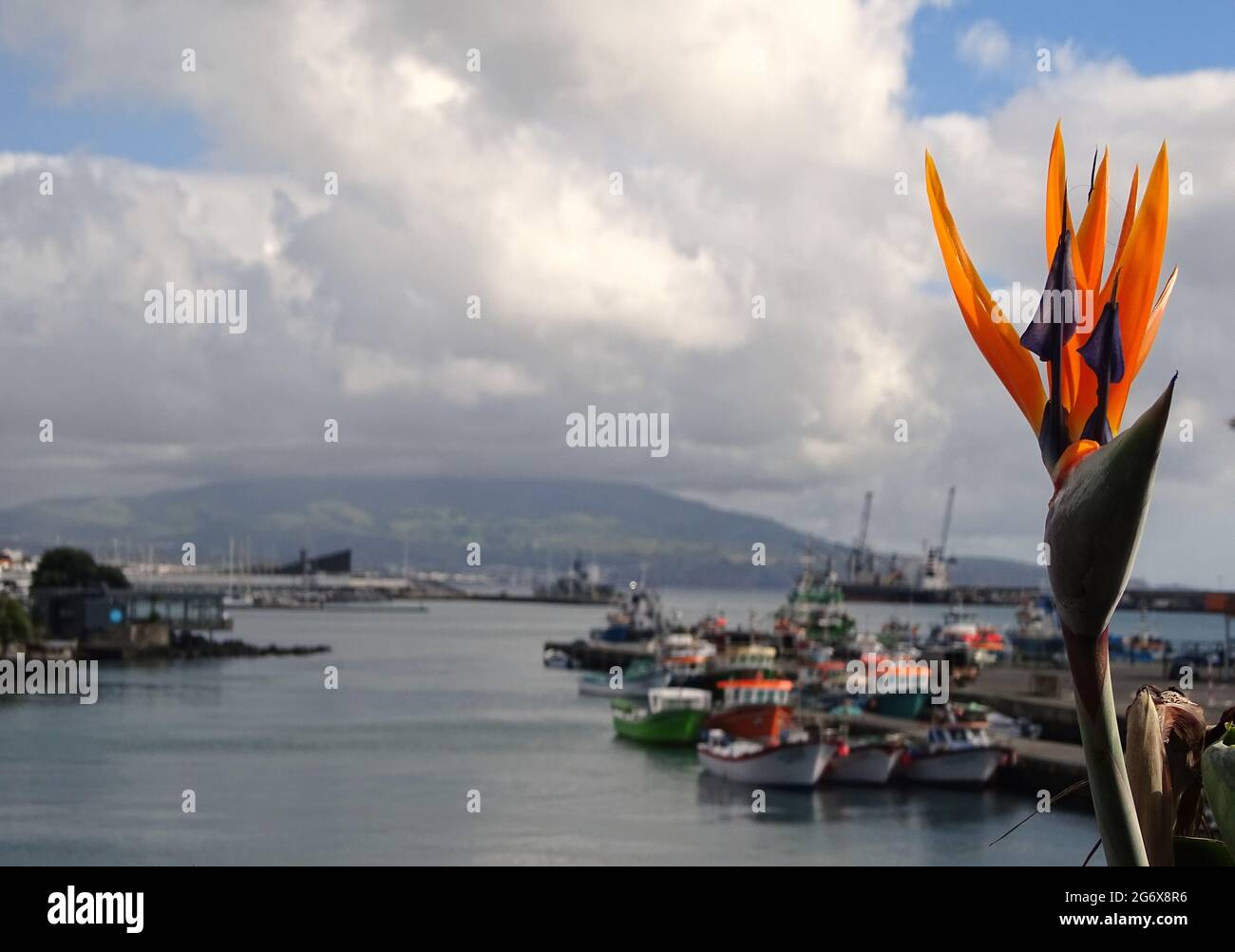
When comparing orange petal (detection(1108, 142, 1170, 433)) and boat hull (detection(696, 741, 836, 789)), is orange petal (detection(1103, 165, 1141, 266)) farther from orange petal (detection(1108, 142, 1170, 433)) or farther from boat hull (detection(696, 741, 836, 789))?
boat hull (detection(696, 741, 836, 789))

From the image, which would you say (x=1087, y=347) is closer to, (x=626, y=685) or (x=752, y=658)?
(x=752, y=658)

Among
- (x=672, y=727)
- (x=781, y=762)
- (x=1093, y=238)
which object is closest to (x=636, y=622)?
(x=672, y=727)

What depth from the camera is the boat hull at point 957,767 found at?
3972 cm

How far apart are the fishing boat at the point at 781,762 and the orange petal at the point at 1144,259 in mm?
40769

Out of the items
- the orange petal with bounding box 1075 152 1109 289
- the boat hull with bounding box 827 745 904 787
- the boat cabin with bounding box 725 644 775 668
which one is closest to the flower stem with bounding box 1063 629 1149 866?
the orange petal with bounding box 1075 152 1109 289

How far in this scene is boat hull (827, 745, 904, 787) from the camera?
1656 inches

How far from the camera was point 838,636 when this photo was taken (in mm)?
73250

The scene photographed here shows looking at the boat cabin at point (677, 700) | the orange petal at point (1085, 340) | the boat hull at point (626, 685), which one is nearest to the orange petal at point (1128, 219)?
the orange petal at point (1085, 340)

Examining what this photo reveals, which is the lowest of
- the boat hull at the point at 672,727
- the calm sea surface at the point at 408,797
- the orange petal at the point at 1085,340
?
the calm sea surface at the point at 408,797

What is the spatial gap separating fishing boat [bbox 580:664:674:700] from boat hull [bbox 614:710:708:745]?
37.6ft

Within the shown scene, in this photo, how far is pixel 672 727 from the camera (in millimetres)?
A: 53156

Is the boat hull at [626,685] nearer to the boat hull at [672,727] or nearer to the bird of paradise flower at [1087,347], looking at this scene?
the boat hull at [672,727]
